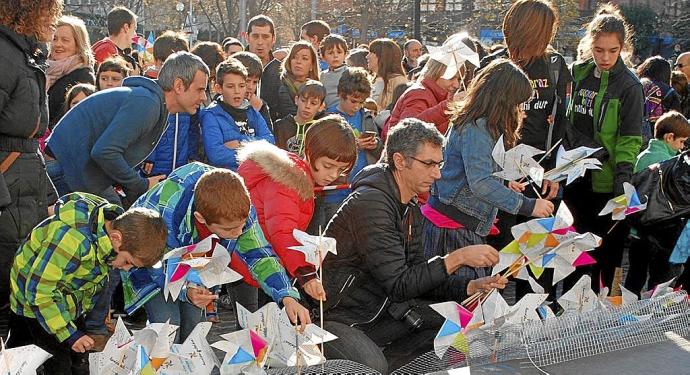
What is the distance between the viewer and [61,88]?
644 cm

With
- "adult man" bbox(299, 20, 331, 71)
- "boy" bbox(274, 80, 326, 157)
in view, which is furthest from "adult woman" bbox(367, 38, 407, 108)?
"adult man" bbox(299, 20, 331, 71)

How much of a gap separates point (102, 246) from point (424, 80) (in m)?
2.84

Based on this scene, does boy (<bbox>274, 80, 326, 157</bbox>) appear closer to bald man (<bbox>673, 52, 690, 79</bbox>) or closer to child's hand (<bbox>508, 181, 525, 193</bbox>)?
child's hand (<bbox>508, 181, 525, 193</bbox>)

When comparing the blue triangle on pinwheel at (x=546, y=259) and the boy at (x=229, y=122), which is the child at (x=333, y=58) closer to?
the boy at (x=229, y=122)

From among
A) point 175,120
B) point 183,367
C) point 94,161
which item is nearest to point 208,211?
point 183,367

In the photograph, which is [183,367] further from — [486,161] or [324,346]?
[486,161]

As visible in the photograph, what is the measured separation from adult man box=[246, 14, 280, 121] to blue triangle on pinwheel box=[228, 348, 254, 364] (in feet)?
15.1

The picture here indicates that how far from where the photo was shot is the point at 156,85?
16.7 ft

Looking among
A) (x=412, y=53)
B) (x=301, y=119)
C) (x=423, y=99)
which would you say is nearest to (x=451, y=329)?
(x=423, y=99)

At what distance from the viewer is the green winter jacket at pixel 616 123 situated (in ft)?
19.0

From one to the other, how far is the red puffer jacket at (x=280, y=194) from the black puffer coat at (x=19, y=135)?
1.02 metres

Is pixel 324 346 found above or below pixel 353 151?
below

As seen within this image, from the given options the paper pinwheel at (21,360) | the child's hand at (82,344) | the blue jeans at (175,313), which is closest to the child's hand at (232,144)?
the blue jeans at (175,313)

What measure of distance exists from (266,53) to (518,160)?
454 centimetres
